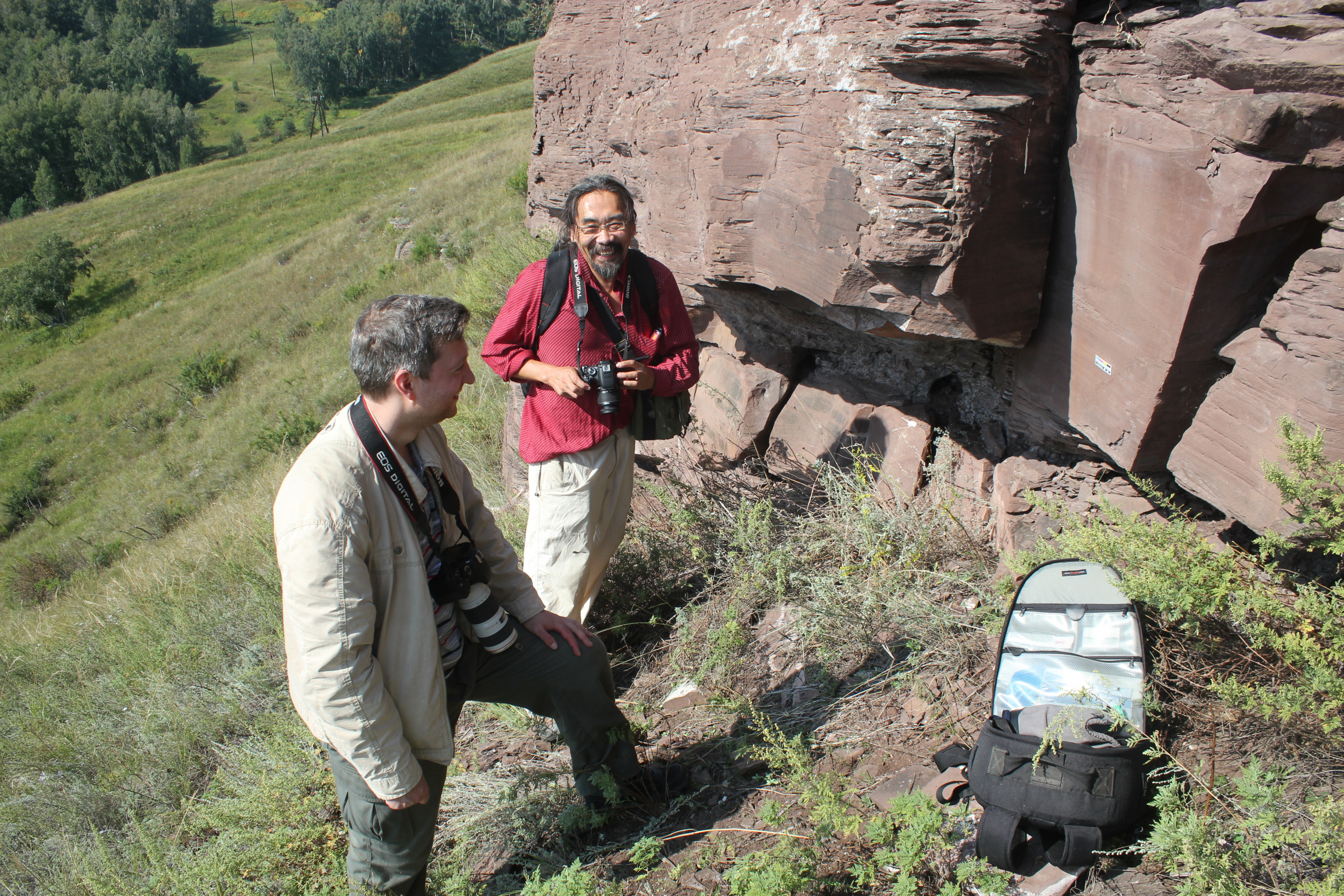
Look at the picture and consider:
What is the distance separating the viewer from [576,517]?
3.31 m

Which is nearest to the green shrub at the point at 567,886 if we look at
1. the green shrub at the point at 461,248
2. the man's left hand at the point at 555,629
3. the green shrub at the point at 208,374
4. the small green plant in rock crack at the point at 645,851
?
the small green plant in rock crack at the point at 645,851

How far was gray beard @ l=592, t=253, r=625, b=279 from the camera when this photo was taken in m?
3.15

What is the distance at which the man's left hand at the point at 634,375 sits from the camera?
10.2ft

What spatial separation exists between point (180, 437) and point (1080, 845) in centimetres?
1953

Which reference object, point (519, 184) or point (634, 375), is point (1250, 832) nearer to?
point (634, 375)

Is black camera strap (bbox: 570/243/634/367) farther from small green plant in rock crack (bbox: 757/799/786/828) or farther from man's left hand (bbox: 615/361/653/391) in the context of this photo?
small green plant in rock crack (bbox: 757/799/786/828)

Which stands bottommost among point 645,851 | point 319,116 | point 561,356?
point 645,851

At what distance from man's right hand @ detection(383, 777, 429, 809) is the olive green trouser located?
0.33ft

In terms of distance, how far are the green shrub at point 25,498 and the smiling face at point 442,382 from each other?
65.7ft

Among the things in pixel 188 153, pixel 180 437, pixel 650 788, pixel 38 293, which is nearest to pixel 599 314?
pixel 650 788

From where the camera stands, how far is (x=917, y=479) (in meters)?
3.75

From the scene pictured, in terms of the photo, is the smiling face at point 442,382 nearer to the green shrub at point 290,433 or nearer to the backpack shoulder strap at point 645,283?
the backpack shoulder strap at point 645,283

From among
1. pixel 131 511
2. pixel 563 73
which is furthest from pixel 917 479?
pixel 131 511

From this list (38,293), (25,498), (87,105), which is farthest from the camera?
(87,105)
